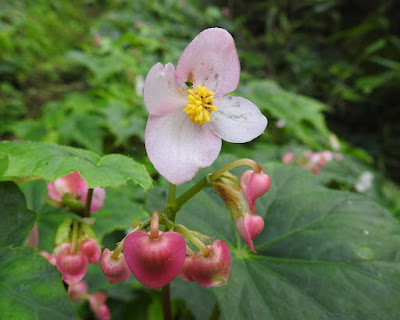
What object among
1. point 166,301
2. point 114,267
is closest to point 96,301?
point 166,301

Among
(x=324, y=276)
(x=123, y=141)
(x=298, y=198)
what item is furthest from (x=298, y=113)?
(x=324, y=276)

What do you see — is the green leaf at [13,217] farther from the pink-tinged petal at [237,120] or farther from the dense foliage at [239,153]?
the pink-tinged petal at [237,120]

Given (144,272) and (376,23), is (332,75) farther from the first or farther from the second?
(144,272)

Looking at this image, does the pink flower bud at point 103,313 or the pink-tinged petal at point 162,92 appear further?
the pink flower bud at point 103,313

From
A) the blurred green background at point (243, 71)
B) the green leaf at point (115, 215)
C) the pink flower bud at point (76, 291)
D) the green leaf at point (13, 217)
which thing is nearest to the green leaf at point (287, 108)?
the blurred green background at point (243, 71)

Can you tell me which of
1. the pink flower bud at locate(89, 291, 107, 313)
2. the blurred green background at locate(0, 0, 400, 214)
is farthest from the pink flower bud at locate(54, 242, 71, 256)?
the blurred green background at locate(0, 0, 400, 214)

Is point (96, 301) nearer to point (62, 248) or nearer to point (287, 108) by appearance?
point (62, 248)

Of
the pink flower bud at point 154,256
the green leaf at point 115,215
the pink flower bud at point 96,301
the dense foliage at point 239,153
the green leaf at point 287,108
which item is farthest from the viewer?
the green leaf at point 287,108
